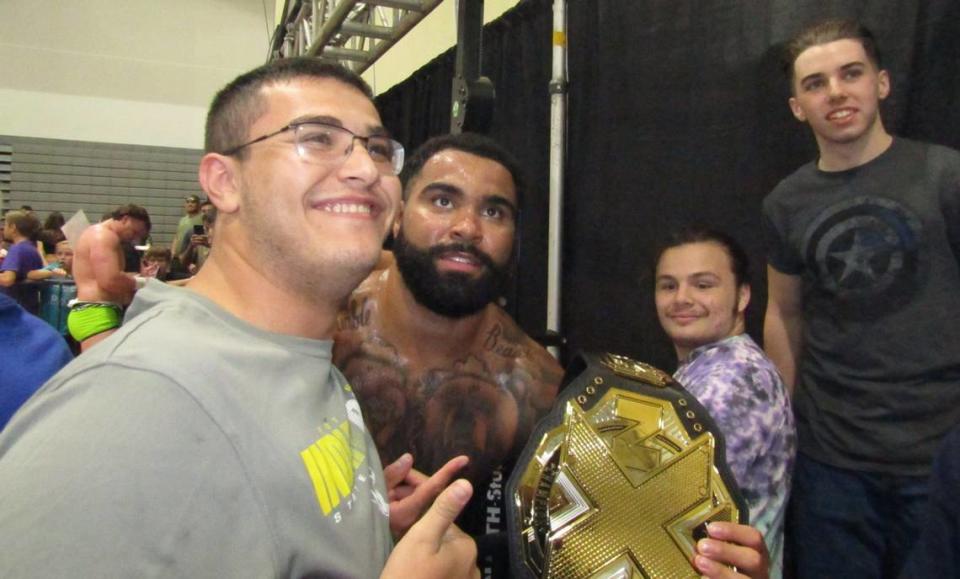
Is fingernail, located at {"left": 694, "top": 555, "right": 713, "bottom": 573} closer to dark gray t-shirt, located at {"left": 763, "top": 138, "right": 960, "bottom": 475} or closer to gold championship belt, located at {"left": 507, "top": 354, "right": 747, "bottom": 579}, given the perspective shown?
gold championship belt, located at {"left": 507, "top": 354, "right": 747, "bottom": 579}

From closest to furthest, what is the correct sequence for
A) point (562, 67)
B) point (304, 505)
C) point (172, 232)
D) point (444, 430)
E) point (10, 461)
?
1. point (10, 461)
2. point (304, 505)
3. point (444, 430)
4. point (562, 67)
5. point (172, 232)

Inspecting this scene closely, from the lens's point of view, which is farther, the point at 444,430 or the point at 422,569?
the point at 444,430

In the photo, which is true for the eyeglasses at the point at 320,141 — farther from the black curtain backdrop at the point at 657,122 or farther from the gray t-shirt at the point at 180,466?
the black curtain backdrop at the point at 657,122

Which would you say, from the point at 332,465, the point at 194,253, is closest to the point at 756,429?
the point at 332,465

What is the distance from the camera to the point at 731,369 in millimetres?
1320

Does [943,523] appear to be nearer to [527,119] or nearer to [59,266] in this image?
[527,119]

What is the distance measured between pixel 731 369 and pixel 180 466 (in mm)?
1056

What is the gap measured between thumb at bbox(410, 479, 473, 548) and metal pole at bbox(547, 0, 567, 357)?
193cm

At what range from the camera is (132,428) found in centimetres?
59

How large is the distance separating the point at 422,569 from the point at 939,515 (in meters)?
0.53

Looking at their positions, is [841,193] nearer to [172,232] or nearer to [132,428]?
[132,428]

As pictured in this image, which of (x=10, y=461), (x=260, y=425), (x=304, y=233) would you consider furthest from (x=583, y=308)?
(x=10, y=461)

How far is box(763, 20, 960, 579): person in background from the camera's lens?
1.44 meters

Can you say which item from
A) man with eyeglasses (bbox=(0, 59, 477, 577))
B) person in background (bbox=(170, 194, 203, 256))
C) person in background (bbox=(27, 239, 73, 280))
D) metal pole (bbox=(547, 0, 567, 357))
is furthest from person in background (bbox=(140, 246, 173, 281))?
man with eyeglasses (bbox=(0, 59, 477, 577))
